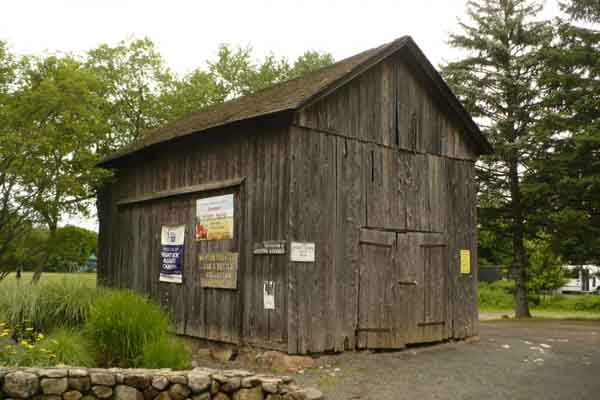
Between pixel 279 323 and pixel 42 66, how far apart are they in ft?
38.5

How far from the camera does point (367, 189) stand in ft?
41.1

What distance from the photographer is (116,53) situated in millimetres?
27703

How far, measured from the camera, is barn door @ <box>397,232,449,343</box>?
13016mm

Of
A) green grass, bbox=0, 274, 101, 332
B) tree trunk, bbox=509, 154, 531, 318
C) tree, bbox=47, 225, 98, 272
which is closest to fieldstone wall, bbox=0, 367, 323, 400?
green grass, bbox=0, 274, 101, 332

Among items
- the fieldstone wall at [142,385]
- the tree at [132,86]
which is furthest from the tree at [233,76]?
the fieldstone wall at [142,385]

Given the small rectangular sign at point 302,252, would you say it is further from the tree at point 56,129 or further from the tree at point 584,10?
the tree at point 584,10

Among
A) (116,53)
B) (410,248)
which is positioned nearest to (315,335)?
(410,248)

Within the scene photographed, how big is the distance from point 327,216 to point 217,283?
8.93 ft

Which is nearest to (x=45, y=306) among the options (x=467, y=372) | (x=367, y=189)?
(x=367, y=189)

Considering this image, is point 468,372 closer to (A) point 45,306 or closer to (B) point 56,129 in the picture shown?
(A) point 45,306

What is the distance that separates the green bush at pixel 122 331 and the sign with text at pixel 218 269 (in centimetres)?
244

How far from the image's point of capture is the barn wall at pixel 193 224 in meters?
11.5

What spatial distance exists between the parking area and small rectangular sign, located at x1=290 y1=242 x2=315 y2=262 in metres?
1.81

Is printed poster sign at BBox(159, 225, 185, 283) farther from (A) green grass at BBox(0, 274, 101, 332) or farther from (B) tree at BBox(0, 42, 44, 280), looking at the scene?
(B) tree at BBox(0, 42, 44, 280)
